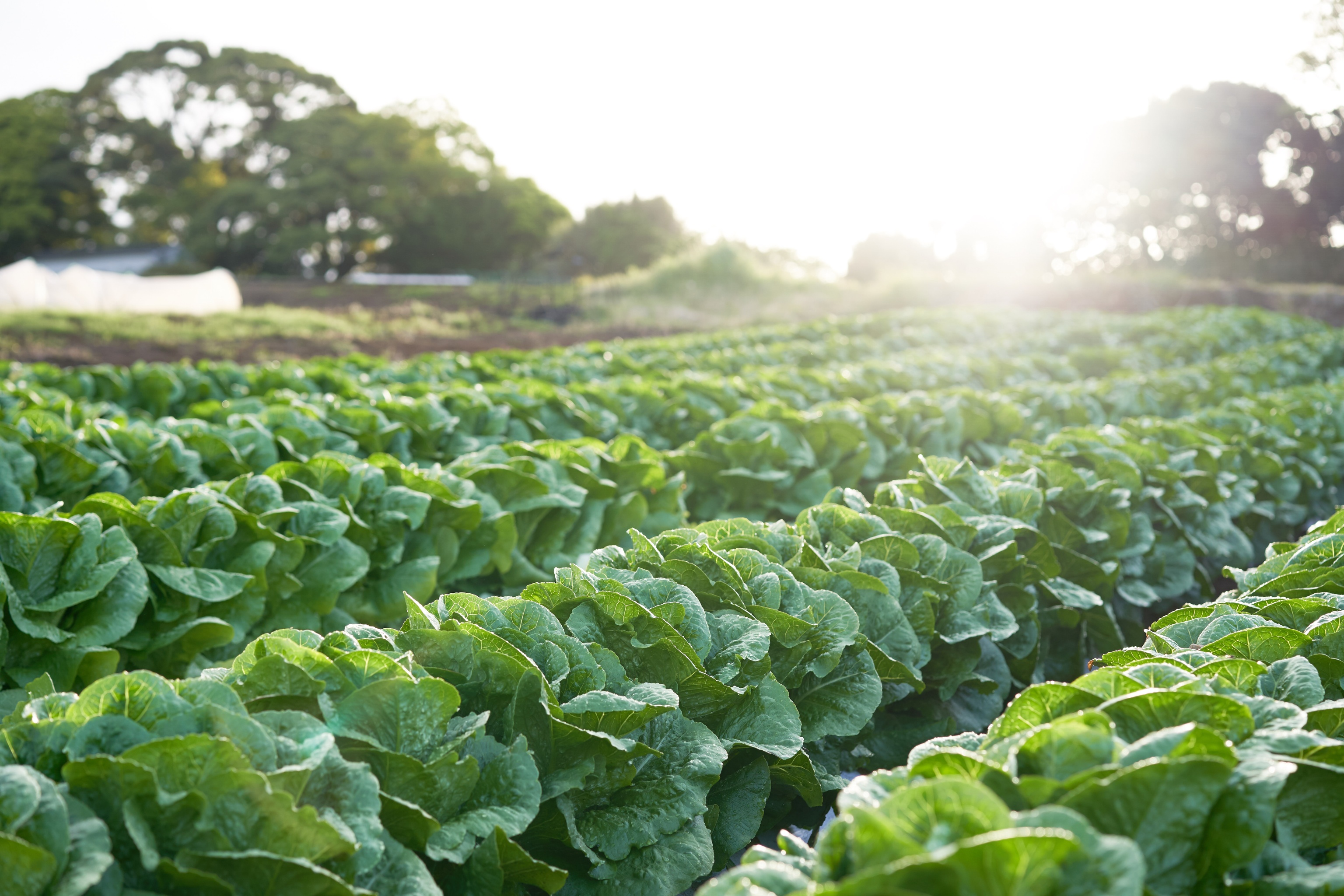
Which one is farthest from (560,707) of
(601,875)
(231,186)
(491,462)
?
(231,186)

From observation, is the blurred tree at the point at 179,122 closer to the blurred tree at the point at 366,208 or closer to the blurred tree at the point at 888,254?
the blurred tree at the point at 366,208

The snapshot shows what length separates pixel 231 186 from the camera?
34.8 meters

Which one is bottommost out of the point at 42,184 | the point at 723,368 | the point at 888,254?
the point at 723,368

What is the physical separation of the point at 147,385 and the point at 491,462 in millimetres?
4572

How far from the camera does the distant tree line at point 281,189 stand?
35344mm

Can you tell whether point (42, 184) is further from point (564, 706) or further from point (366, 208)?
point (564, 706)

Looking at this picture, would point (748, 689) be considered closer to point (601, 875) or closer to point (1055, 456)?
point (601, 875)

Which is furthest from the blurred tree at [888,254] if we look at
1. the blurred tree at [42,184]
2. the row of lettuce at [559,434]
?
the blurred tree at [42,184]

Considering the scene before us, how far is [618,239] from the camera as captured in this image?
3794 cm

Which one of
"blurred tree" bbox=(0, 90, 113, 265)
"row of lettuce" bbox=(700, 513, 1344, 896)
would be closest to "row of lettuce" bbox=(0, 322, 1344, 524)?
"row of lettuce" bbox=(700, 513, 1344, 896)

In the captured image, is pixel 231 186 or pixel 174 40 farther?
pixel 174 40

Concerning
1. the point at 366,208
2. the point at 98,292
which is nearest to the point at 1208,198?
the point at 366,208

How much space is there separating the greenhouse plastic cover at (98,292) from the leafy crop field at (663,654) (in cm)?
1533

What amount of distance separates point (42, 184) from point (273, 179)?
975 cm
